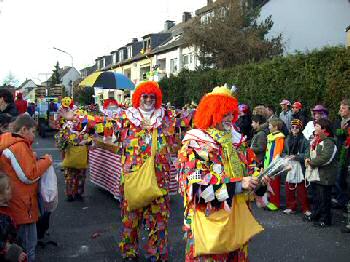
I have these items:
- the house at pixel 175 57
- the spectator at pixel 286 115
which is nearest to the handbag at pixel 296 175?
the spectator at pixel 286 115

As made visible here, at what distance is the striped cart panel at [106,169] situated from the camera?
309 inches

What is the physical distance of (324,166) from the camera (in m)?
6.67

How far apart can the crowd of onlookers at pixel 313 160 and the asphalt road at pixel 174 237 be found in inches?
11.2

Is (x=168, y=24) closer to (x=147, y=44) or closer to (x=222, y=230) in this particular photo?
(x=147, y=44)

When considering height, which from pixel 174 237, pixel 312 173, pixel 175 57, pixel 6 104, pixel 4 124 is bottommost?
pixel 174 237

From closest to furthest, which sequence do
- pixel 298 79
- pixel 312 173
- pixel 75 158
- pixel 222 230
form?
pixel 222 230 < pixel 312 173 < pixel 75 158 < pixel 298 79

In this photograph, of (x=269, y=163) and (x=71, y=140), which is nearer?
(x=269, y=163)

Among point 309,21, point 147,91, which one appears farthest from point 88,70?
point 147,91

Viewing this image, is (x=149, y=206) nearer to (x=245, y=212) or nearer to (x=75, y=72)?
(x=245, y=212)

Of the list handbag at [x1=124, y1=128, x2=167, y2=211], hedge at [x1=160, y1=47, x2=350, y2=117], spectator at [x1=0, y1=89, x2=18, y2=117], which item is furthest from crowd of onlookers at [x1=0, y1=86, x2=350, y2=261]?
hedge at [x1=160, y1=47, x2=350, y2=117]

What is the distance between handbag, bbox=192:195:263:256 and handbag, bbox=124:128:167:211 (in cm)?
139

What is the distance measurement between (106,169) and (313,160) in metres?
3.82

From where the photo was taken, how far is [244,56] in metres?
21.7

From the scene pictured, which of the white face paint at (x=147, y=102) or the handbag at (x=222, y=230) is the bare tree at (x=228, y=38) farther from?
the handbag at (x=222, y=230)
